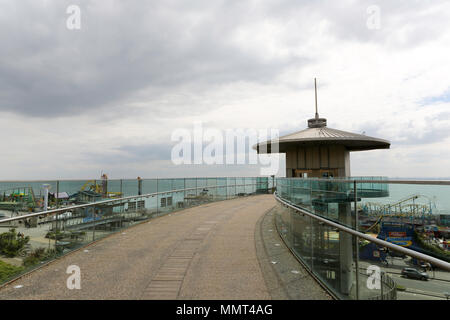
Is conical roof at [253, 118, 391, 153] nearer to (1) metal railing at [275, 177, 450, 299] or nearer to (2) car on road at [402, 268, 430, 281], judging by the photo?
(1) metal railing at [275, 177, 450, 299]

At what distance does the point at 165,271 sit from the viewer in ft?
17.1

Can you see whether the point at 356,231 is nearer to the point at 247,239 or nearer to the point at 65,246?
the point at 247,239

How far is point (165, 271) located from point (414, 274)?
414 centimetres

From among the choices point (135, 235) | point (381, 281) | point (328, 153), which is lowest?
point (135, 235)

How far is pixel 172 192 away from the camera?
14.3 metres

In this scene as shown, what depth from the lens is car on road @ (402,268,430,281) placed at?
238 centimetres

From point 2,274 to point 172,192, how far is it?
9.83 meters

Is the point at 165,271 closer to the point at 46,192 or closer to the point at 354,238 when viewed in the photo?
the point at 354,238

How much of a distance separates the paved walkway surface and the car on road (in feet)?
6.17

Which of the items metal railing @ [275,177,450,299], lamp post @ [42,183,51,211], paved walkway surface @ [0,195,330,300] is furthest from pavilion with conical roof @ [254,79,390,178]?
lamp post @ [42,183,51,211]

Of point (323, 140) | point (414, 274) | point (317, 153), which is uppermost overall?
point (323, 140)

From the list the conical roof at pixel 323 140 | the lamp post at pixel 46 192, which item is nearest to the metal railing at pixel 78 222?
the lamp post at pixel 46 192

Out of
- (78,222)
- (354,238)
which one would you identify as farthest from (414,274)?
A: (78,222)
